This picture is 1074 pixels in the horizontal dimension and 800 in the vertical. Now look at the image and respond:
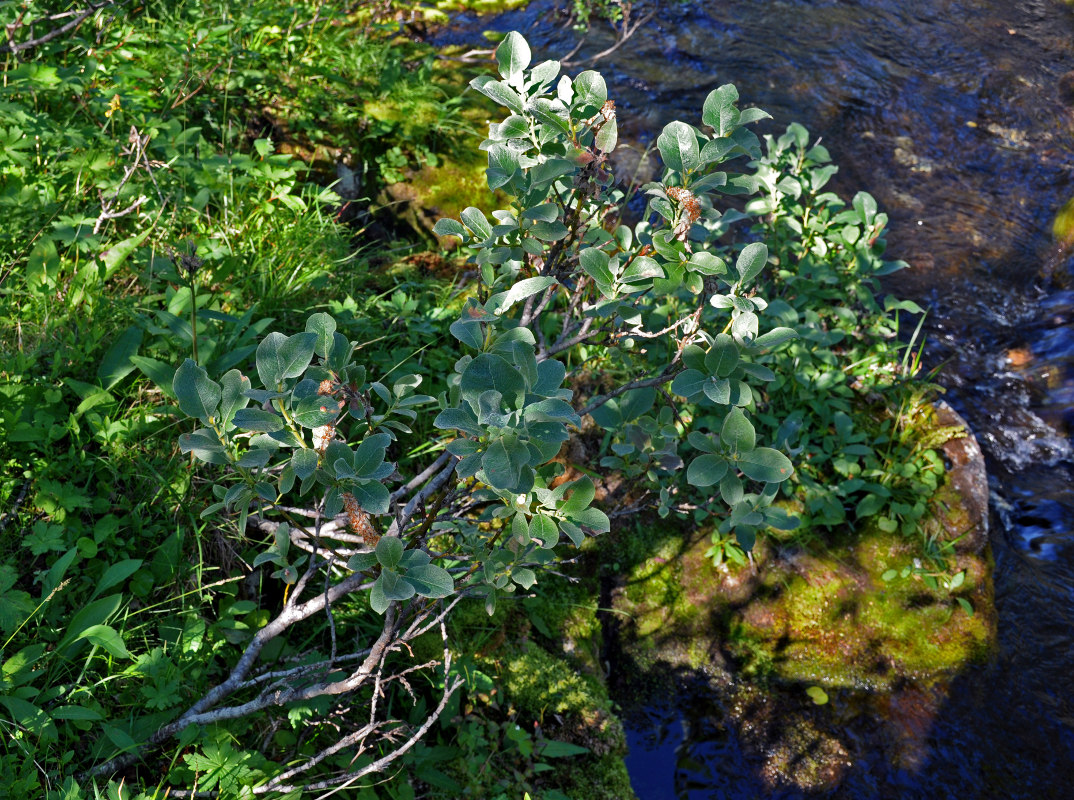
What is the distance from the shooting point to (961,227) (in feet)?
17.5

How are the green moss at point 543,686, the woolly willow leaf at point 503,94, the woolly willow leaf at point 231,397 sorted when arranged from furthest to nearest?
the green moss at point 543,686 → the woolly willow leaf at point 503,94 → the woolly willow leaf at point 231,397

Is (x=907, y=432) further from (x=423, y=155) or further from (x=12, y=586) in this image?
(x=12, y=586)

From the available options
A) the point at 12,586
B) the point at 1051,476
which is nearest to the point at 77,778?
the point at 12,586

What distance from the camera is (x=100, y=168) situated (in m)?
3.14

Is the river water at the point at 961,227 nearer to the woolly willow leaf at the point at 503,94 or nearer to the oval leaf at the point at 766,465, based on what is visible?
the oval leaf at the point at 766,465

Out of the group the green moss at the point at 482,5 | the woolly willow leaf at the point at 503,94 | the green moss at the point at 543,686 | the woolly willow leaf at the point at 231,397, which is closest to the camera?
the woolly willow leaf at the point at 231,397

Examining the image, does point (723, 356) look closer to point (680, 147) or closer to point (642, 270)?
point (642, 270)

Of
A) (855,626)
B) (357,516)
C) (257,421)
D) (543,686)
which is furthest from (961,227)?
(257,421)

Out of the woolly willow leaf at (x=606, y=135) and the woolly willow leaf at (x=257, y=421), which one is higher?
the woolly willow leaf at (x=606, y=135)

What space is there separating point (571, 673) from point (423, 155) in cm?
300

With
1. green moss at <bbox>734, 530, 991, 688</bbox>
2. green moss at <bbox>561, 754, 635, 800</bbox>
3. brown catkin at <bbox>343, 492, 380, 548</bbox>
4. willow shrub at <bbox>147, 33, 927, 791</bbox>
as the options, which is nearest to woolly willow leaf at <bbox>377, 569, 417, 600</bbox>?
willow shrub at <bbox>147, 33, 927, 791</bbox>

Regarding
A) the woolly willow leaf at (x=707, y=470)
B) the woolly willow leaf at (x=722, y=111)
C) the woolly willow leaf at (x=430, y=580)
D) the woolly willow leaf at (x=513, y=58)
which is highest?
the woolly willow leaf at (x=513, y=58)

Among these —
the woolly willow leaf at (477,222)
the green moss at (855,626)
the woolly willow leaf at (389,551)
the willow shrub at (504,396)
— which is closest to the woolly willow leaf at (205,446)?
the willow shrub at (504,396)

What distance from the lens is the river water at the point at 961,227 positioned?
291cm
